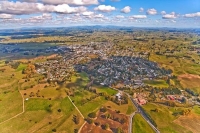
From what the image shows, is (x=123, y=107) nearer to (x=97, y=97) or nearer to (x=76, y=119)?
(x=97, y=97)

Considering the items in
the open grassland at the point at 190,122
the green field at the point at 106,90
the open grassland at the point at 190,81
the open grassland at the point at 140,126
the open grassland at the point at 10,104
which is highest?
the open grassland at the point at 190,81

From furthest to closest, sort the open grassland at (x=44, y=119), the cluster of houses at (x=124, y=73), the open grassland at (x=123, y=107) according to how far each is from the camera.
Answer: the cluster of houses at (x=124, y=73) → the open grassland at (x=123, y=107) → the open grassland at (x=44, y=119)

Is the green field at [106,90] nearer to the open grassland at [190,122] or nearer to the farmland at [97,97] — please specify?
the farmland at [97,97]

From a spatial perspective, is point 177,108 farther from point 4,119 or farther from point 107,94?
point 4,119

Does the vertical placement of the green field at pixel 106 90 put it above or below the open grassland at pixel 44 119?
above

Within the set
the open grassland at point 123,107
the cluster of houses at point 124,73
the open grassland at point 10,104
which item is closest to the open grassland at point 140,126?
the open grassland at point 123,107

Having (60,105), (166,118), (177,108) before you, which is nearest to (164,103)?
(177,108)

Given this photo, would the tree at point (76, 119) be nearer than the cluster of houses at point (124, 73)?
Yes

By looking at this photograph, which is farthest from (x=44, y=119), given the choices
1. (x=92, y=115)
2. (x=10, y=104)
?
(x=10, y=104)
